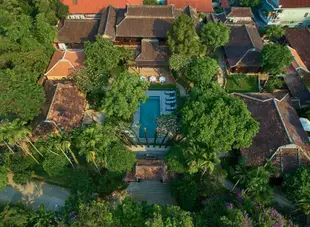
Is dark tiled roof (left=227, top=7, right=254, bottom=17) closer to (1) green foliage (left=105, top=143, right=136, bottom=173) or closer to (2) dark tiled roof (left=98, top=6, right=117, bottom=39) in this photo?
(2) dark tiled roof (left=98, top=6, right=117, bottom=39)

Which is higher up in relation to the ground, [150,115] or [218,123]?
[218,123]

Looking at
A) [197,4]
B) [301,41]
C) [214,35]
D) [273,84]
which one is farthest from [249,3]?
[273,84]

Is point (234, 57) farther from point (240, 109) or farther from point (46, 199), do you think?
point (46, 199)

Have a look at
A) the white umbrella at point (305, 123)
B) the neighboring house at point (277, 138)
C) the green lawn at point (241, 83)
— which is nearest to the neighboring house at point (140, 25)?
the green lawn at point (241, 83)

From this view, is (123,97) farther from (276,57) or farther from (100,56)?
(276,57)

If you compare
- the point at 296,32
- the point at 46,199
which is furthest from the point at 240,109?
the point at 296,32

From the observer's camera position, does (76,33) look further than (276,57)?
Yes
